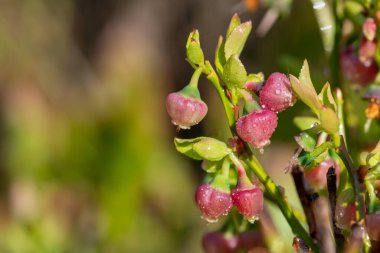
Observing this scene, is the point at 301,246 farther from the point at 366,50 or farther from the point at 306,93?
the point at 366,50

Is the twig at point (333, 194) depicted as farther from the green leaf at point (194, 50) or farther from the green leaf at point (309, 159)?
the green leaf at point (194, 50)

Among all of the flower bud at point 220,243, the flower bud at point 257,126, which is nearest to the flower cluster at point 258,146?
the flower bud at point 257,126

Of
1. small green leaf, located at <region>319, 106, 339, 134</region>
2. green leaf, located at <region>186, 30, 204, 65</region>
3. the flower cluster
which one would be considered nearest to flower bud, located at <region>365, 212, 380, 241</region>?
the flower cluster

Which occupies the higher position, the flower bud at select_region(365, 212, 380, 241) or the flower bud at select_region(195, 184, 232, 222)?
the flower bud at select_region(195, 184, 232, 222)

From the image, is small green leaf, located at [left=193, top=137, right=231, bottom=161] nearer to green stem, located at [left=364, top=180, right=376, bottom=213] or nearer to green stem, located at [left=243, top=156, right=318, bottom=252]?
green stem, located at [left=243, top=156, right=318, bottom=252]

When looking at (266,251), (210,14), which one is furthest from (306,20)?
(210,14)

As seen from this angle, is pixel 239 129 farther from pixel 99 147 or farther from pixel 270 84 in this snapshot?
pixel 99 147

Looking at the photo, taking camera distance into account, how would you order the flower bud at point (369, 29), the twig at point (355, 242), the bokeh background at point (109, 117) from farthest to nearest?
the bokeh background at point (109, 117)
the flower bud at point (369, 29)
the twig at point (355, 242)

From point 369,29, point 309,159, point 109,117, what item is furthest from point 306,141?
point 109,117
